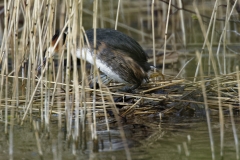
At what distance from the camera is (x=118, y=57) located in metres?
5.74

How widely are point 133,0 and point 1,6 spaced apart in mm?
4660

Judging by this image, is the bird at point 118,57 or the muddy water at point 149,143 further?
the bird at point 118,57

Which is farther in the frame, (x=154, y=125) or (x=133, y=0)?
(x=133, y=0)

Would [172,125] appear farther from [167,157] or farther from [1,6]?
[1,6]

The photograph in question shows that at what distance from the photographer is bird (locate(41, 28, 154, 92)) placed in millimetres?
5664

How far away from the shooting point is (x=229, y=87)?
566 cm

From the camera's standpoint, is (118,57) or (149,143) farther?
(118,57)

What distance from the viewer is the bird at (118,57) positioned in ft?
18.6

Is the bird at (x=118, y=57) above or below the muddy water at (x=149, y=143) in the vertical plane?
A: above

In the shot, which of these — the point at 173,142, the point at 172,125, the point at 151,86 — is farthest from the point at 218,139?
the point at 151,86

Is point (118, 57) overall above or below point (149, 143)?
above

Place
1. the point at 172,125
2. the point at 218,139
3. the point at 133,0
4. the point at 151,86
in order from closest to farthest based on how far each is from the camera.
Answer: the point at 218,139 → the point at 172,125 → the point at 151,86 → the point at 133,0

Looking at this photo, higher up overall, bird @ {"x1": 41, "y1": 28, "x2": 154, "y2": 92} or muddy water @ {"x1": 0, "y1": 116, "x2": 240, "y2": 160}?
bird @ {"x1": 41, "y1": 28, "x2": 154, "y2": 92}

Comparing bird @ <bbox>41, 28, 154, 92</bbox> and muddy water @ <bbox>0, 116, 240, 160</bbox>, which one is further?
bird @ <bbox>41, 28, 154, 92</bbox>
